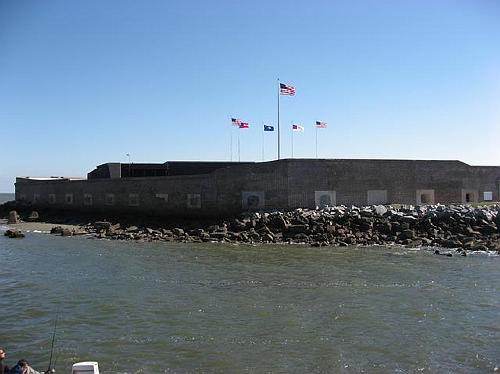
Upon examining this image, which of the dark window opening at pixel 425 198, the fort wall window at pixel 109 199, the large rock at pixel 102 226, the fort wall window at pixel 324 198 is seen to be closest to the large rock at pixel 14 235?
the large rock at pixel 102 226

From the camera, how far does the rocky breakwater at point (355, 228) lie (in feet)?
88.6

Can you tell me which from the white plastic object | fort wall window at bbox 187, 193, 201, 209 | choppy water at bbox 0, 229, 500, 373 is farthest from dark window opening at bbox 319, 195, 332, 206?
the white plastic object

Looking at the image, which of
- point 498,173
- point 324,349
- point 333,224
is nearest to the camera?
point 324,349

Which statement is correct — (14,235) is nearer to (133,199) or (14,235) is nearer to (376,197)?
(133,199)

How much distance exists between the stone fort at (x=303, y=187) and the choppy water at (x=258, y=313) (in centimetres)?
1148

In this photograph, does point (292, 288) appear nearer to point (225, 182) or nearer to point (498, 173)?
point (225, 182)

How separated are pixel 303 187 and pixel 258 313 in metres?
20.7

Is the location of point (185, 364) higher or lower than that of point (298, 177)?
lower

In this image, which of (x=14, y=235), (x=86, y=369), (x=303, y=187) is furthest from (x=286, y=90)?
(x=86, y=369)

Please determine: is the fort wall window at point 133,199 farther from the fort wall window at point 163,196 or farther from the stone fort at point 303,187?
the fort wall window at point 163,196

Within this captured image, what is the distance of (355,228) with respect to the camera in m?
29.1

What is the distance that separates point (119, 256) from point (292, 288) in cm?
1010

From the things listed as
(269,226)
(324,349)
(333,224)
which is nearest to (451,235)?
(333,224)

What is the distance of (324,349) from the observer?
988 centimetres
